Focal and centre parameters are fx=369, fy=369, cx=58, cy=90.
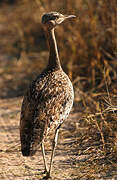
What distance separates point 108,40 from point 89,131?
2039 millimetres

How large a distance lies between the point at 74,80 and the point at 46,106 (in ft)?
6.57

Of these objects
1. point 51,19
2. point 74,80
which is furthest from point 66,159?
point 74,80

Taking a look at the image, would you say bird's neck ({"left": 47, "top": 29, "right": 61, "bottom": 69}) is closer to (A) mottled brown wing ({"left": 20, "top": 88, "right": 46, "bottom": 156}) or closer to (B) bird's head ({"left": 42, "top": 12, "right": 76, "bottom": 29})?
(B) bird's head ({"left": 42, "top": 12, "right": 76, "bottom": 29})

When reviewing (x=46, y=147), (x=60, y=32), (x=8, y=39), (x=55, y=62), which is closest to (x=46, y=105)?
(x=55, y=62)

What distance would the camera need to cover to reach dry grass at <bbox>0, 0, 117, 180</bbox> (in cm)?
402

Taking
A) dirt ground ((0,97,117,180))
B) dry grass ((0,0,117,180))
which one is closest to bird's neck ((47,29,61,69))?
dry grass ((0,0,117,180))

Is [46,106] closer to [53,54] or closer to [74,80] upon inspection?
[53,54]

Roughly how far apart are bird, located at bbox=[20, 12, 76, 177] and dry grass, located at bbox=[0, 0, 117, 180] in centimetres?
46

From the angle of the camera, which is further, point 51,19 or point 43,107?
point 51,19

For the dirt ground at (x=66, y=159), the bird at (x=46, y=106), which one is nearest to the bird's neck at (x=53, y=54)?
the bird at (x=46, y=106)

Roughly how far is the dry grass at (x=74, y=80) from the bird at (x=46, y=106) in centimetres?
46

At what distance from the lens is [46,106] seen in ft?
12.1

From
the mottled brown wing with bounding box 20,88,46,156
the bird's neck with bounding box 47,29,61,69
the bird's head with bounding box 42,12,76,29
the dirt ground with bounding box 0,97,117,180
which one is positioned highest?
the bird's head with bounding box 42,12,76,29

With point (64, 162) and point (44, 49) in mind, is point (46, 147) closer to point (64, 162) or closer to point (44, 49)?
point (64, 162)
